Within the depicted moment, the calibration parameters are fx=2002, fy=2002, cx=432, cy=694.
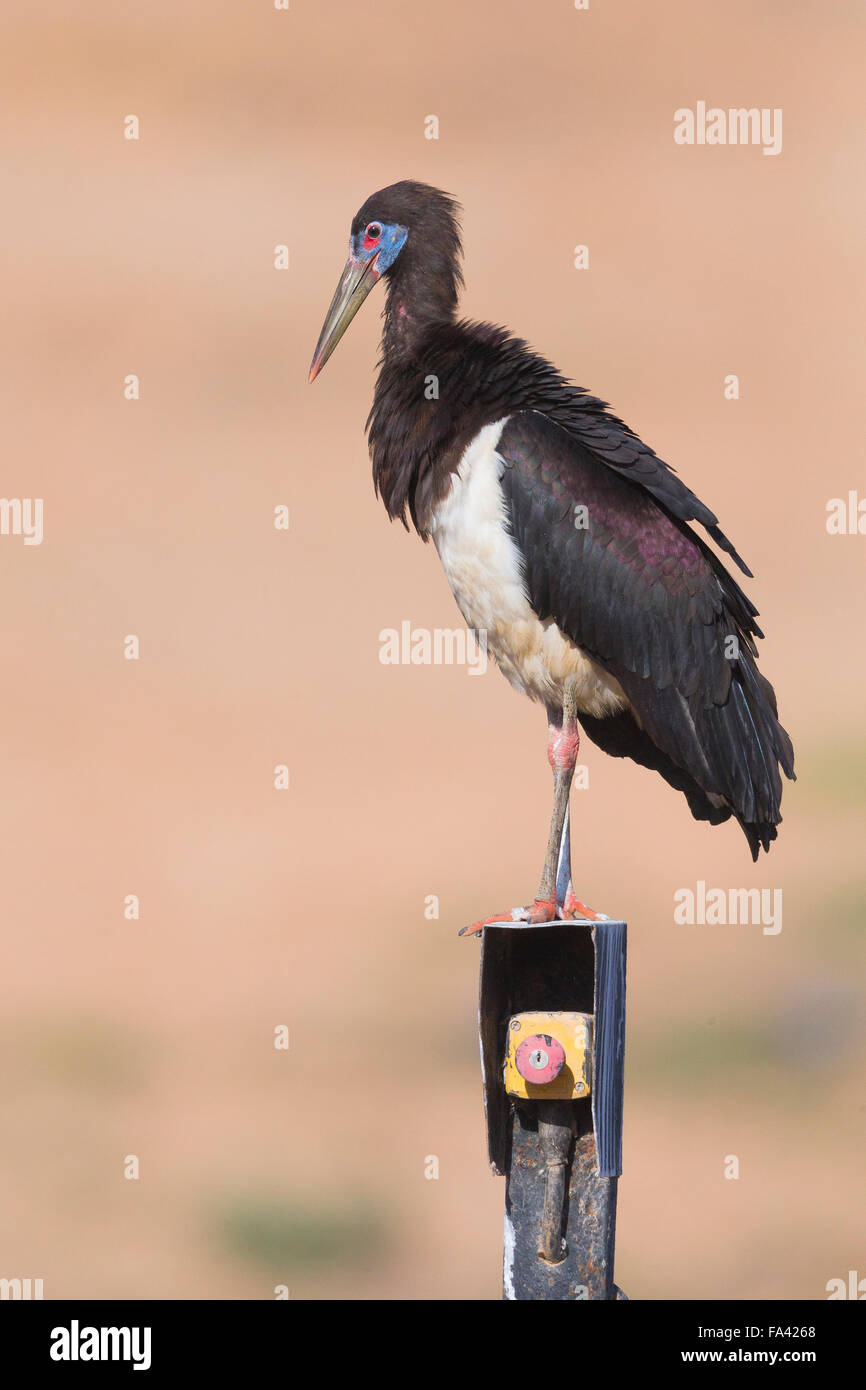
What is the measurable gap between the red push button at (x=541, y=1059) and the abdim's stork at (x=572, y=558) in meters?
1.15

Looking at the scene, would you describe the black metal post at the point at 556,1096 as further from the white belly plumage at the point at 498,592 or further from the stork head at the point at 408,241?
the stork head at the point at 408,241

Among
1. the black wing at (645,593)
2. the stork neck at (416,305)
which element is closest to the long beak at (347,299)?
the stork neck at (416,305)

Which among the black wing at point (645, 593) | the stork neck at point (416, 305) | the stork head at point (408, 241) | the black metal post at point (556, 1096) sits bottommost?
the black metal post at point (556, 1096)

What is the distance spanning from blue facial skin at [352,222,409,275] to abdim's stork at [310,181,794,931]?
17.6 inches

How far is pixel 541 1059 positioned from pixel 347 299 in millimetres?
3779

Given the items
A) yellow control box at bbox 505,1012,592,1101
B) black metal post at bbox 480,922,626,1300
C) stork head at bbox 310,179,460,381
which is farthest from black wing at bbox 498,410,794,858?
yellow control box at bbox 505,1012,592,1101

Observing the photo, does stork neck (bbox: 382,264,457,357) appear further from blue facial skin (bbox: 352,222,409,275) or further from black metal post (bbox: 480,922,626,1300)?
black metal post (bbox: 480,922,626,1300)

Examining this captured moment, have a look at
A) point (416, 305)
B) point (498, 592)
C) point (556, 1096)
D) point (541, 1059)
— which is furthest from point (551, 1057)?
point (416, 305)

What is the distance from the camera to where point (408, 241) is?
27.9 ft

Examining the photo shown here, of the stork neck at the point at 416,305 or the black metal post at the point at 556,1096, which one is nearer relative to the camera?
the black metal post at the point at 556,1096

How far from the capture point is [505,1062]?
6680 millimetres

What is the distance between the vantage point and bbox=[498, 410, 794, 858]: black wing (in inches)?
308

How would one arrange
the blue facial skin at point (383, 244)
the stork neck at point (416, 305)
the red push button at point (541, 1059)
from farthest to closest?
the blue facial skin at point (383, 244)
the stork neck at point (416, 305)
the red push button at point (541, 1059)

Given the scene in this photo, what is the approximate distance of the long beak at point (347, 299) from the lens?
8719 mm
